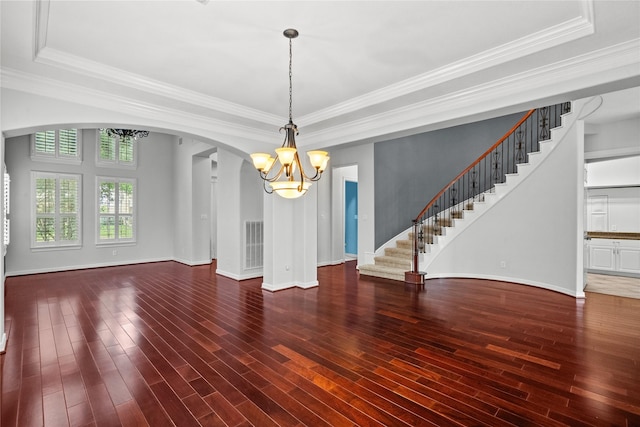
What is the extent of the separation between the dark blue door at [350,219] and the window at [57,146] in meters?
7.09

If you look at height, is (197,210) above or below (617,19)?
below

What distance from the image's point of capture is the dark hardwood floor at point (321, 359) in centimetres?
223

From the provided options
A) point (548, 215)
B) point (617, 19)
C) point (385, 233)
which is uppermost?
point (617, 19)

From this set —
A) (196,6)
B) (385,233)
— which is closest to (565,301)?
(385,233)

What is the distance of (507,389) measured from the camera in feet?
8.20

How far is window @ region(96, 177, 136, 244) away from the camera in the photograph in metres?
8.09

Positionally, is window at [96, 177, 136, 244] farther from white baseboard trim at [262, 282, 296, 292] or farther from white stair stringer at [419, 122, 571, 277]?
white stair stringer at [419, 122, 571, 277]

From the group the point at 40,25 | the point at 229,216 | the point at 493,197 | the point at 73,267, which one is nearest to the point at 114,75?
the point at 40,25

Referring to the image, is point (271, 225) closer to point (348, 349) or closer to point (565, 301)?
point (348, 349)

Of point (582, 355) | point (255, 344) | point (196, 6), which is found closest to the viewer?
point (196, 6)

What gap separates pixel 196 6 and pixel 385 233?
21.3 ft

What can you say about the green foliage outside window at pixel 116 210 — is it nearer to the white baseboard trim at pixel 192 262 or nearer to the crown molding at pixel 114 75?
the white baseboard trim at pixel 192 262

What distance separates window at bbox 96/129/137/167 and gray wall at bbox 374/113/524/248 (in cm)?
646

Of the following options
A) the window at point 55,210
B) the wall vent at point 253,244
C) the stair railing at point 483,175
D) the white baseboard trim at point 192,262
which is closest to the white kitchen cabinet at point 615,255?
the stair railing at point 483,175
